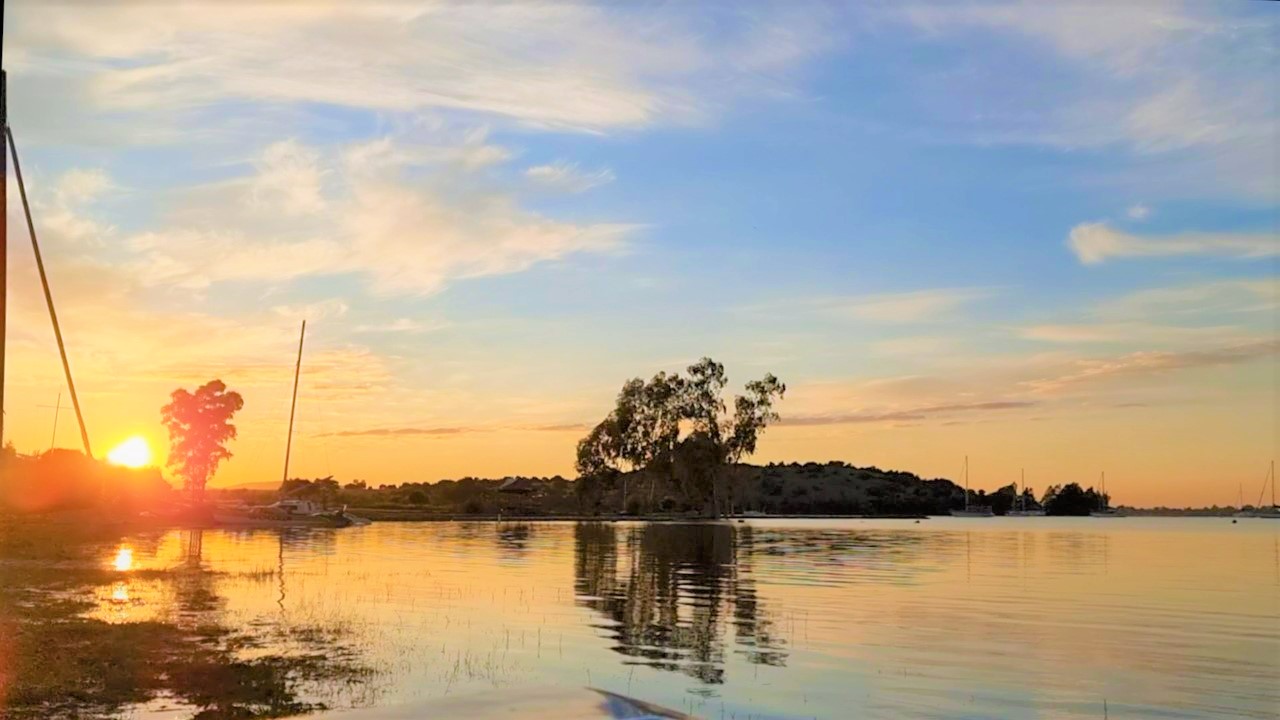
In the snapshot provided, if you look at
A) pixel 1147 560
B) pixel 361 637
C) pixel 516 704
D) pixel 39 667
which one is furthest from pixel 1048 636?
pixel 1147 560

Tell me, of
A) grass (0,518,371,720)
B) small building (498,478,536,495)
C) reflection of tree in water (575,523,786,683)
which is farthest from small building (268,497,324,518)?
grass (0,518,371,720)

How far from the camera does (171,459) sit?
102812 mm

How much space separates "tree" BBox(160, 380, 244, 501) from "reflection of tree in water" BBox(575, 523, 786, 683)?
2234 inches

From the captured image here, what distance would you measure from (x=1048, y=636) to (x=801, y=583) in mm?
14237

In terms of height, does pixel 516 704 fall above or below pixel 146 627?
above

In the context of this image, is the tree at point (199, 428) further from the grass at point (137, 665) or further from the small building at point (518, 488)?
the grass at point (137, 665)

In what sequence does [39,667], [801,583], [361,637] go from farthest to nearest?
[801,583] → [361,637] → [39,667]

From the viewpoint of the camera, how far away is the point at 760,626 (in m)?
26.6

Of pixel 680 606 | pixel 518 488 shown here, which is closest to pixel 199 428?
pixel 518 488

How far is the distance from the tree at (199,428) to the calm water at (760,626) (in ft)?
173

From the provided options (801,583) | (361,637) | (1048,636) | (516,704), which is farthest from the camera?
(801,583)

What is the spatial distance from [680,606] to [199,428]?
83.5m

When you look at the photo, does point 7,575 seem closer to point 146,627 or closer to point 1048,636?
point 146,627

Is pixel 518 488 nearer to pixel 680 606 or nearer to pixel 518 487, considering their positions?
pixel 518 487
